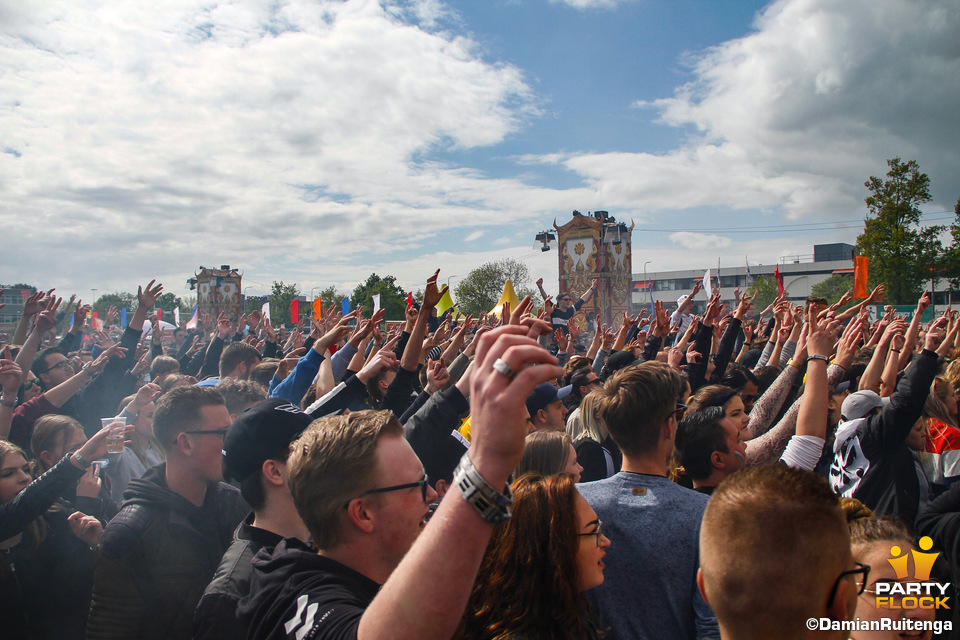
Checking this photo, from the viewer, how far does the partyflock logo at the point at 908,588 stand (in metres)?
1.91

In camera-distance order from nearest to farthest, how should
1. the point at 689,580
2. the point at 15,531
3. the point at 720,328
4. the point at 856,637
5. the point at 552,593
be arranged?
the point at 856,637, the point at 552,593, the point at 689,580, the point at 15,531, the point at 720,328

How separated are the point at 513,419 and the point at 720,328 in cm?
875

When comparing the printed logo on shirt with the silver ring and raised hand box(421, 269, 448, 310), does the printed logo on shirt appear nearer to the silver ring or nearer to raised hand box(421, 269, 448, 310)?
the silver ring

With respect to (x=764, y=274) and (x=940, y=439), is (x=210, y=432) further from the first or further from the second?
(x=764, y=274)

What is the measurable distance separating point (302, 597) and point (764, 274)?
339 ft

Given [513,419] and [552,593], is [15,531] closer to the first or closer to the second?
[552,593]

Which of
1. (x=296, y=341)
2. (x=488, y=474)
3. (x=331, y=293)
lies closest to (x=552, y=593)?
(x=488, y=474)

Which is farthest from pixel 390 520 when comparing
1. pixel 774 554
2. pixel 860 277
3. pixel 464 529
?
pixel 860 277

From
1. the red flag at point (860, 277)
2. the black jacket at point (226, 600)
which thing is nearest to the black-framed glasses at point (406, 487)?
the black jacket at point (226, 600)

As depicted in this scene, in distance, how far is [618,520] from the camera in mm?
2537

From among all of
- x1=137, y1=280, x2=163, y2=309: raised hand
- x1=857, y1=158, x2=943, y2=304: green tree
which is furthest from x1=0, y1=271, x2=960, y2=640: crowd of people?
x1=857, y1=158, x2=943, y2=304: green tree

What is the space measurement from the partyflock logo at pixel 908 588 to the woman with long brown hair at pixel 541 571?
3.04ft

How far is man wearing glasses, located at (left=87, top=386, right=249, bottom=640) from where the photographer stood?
262 centimetres

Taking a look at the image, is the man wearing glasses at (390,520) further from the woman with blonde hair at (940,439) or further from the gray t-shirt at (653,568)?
the woman with blonde hair at (940,439)
